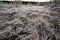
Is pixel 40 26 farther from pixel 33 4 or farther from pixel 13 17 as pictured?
pixel 33 4

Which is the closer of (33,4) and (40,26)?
(40,26)

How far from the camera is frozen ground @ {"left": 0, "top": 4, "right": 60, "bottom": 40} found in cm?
124

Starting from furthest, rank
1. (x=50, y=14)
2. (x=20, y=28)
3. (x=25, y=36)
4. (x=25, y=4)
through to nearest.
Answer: (x=25, y=4)
(x=50, y=14)
(x=20, y=28)
(x=25, y=36)

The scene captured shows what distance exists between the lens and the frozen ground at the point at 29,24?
124 centimetres

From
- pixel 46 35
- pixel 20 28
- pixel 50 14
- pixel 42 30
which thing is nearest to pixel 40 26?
pixel 42 30

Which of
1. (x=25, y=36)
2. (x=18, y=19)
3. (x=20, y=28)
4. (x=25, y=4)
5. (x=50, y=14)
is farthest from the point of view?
(x=25, y=4)

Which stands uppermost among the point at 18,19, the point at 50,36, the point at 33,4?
the point at 33,4

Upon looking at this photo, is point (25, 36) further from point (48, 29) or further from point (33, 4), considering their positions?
point (33, 4)

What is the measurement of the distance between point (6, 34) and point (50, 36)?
548 mm

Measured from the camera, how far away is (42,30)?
135 centimetres

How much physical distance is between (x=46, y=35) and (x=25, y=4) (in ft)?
3.38

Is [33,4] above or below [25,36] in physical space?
above

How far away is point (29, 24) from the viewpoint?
1415 millimetres

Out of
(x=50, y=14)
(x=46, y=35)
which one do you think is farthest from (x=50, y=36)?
(x=50, y=14)
